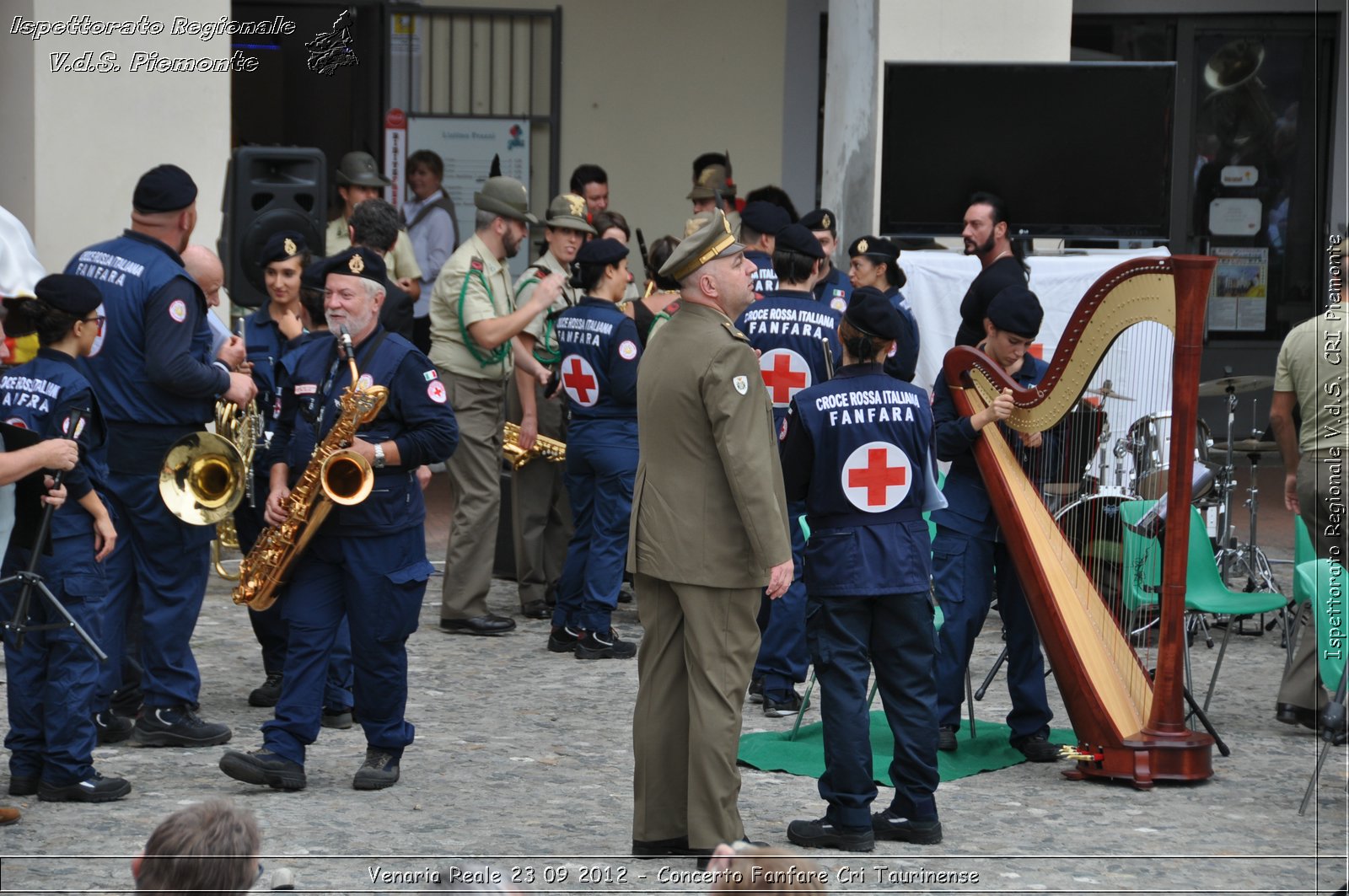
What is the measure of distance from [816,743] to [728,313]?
2236mm

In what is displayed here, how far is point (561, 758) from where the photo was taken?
6.59m

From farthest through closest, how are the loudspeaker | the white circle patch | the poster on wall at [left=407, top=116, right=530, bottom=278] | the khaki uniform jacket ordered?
the poster on wall at [left=407, top=116, right=530, bottom=278] < the loudspeaker < the white circle patch < the khaki uniform jacket

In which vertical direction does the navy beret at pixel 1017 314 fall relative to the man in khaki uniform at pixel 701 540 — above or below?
above

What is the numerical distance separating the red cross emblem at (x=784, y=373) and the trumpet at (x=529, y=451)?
1.81 metres

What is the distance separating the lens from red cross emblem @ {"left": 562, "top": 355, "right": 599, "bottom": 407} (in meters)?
8.20

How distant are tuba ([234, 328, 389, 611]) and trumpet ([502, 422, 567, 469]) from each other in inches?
115

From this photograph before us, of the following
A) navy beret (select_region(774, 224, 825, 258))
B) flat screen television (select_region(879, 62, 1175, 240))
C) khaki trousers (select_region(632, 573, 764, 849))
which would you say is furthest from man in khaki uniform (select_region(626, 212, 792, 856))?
flat screen television (select_region(879, 62, 1175, 240))

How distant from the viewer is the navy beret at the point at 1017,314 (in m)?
6.39

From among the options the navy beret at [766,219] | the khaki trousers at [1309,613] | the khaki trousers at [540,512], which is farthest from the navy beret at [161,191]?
the khaki trousers at [1309,613]

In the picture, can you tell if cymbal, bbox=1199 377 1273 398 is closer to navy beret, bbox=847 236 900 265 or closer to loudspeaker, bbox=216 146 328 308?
navy beret, bbox=847 236 900 265

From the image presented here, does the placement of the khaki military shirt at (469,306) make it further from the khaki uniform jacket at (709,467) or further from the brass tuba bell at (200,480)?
the khaki uniform jacket at (709,467)

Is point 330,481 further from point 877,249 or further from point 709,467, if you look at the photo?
point 877,249

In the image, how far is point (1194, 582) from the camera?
296 inches

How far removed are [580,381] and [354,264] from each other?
7.61 ft
